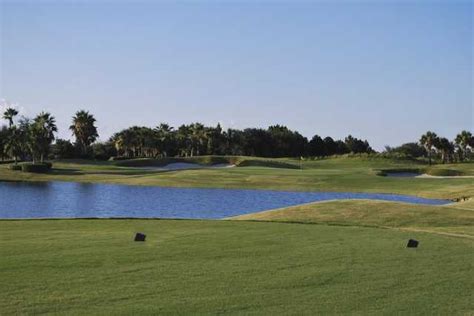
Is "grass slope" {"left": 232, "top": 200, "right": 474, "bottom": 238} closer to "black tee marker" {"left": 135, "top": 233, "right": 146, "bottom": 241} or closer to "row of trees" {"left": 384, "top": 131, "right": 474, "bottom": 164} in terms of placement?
"black tee marker" {"left": 135, "top": 233, "right": 146, "bottom": 241}

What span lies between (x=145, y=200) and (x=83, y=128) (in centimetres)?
6648

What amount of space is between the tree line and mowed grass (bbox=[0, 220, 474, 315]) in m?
80.5

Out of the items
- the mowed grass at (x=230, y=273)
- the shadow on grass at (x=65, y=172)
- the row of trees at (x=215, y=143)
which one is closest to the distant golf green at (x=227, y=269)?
the mowed grass at (x=230, y=273)

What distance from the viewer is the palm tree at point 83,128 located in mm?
114562

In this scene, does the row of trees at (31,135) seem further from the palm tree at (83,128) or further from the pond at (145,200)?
the pond at (145,200)

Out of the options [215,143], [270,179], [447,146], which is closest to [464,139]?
[447,146]

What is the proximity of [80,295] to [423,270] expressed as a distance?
7087mm

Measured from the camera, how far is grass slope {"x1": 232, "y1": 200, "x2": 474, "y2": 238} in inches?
1037

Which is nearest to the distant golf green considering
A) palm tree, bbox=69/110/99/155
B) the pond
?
the pond

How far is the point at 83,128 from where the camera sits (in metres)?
115

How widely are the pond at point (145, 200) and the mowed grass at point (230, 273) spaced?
22.5m

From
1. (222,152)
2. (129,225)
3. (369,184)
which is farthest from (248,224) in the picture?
(222,152)

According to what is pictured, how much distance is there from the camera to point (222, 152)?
13788 cm

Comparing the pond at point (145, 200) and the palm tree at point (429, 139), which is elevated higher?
the palm tree at point (429, 139)
